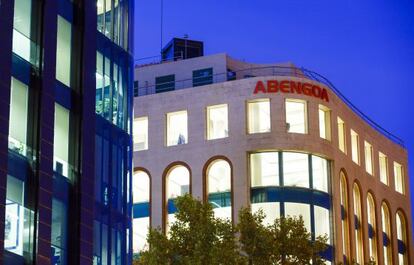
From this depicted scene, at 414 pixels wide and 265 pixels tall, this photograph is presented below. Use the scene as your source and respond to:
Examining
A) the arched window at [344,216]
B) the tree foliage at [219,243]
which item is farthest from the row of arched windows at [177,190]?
the tree foliage at [219,243]

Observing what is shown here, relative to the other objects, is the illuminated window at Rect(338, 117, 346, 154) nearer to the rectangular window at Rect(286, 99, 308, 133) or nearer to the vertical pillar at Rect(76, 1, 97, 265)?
the rectangular window at Rect(286, 99, 308, 133)

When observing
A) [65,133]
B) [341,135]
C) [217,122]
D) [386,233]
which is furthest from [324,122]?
[65,133]

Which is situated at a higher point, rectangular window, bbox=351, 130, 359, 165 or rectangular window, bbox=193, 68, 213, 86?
rectangular window, bbox=193, 68, 213, 86

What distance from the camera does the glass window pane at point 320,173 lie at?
88.7 metres

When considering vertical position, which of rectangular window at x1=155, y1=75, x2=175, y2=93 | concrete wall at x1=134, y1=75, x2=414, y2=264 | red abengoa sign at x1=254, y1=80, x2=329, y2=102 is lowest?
concrete wall at x1=134, y1=75, x2=414, y2=264

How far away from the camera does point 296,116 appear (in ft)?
295

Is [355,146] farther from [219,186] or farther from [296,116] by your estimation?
[219,186]

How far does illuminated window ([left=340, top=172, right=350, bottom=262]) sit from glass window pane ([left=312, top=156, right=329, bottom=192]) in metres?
3.31

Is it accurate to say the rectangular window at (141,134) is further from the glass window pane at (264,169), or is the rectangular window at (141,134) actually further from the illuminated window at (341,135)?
the illuminated window at (341,135)

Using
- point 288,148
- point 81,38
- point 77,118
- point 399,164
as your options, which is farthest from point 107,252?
point 399,164

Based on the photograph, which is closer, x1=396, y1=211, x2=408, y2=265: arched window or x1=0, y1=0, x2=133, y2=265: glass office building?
x1=0, y1=0, x2=133, y2=265: glass office building

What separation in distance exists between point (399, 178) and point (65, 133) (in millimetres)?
64019

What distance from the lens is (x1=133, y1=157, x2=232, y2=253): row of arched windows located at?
88.4m

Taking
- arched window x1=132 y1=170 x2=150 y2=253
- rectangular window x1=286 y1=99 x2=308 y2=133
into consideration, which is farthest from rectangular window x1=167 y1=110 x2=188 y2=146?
rectangular window x1=286 y1=99 x2=308 y2=133
